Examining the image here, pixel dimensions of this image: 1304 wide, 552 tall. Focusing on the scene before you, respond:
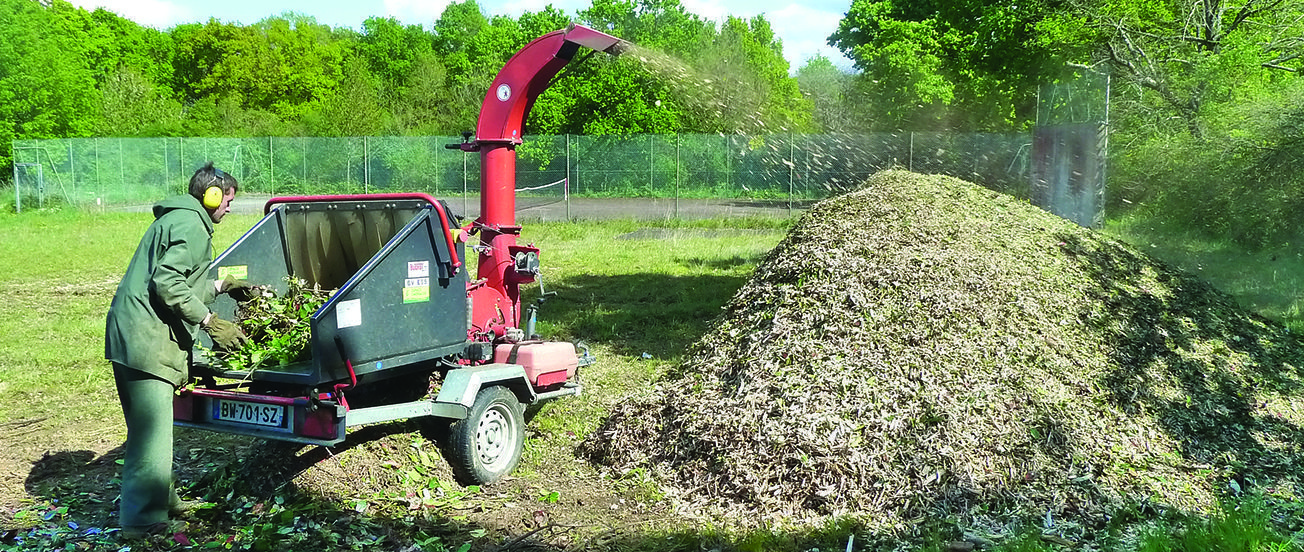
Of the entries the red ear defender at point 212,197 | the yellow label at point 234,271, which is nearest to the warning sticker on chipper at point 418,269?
the red ear defender at point 212,197

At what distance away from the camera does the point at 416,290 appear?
4910 mm

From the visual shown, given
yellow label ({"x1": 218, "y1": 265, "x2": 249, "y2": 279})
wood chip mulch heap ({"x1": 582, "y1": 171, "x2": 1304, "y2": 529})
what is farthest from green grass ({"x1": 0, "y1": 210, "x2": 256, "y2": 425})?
wood chip mulch heap ({"x1": 582, "y1": 171, "x2": 1304, "y2": 529})

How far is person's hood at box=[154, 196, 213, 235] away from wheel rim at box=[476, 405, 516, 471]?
66.1 inches

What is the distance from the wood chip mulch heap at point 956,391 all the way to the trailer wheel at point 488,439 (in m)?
0.55

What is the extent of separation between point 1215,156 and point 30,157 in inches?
1094

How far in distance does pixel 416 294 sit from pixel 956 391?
9.57 ft

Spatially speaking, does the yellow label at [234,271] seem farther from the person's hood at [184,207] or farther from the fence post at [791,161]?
the fence post at [791,161]

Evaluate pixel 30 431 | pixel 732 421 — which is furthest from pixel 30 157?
pixel 732 421

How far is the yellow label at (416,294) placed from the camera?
15.9 ft

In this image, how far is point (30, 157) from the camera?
2645 centimetres

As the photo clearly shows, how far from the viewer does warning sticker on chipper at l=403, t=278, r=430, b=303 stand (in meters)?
4.84

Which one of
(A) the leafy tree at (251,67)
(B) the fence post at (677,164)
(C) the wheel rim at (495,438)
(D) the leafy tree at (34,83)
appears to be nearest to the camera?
(C) the wheel rim at (495,438)

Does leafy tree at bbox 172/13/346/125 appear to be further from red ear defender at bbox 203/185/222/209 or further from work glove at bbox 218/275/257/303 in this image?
red ear defender at bbox 203/185/222/209

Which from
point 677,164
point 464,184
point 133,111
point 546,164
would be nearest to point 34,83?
point 133,111
